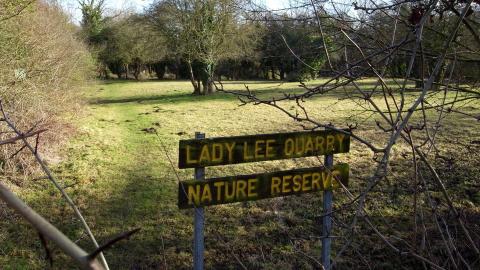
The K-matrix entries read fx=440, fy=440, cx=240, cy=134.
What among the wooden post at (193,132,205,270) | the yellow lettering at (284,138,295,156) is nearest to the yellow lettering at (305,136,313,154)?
the yellow lettering at (284,138,295,156)

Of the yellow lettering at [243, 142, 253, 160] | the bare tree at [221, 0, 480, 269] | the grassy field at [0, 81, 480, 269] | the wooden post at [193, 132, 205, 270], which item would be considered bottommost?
the grassy field at [0, 81, 480, 269]

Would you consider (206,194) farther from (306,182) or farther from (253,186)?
(306,182)

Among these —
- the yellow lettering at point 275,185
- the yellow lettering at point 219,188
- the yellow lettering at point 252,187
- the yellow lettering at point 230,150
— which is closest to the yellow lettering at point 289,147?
the yellow lettering at point 275,185

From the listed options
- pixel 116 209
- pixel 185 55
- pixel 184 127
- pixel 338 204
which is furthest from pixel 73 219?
pixel 185 55

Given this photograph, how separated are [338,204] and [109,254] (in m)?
2.92

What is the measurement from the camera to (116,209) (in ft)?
18.7

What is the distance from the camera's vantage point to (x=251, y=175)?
332 centimetres

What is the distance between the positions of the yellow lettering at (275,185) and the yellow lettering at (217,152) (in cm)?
49

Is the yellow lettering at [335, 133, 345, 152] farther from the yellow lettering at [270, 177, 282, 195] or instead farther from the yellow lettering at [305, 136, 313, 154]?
the yellow lettering at [270, 177, 282, 195]

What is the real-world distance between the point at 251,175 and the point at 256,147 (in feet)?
0.72

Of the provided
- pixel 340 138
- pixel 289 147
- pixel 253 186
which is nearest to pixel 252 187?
pixel 253 186

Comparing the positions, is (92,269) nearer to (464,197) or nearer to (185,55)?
(464,197)

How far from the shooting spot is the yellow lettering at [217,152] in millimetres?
3141

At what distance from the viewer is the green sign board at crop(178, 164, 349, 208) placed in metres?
3.16
